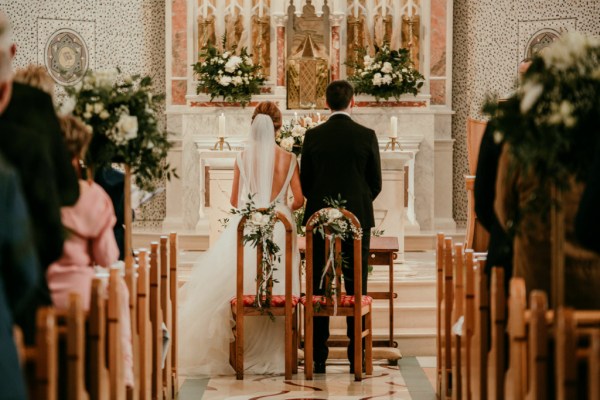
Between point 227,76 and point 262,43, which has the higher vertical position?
point 262,43

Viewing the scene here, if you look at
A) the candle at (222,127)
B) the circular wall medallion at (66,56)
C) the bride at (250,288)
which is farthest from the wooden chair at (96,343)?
the circular wall medallion at (66,56)

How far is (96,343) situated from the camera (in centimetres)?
403

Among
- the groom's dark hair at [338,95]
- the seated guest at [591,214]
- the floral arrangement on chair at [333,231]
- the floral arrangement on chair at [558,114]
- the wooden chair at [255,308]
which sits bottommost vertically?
the wooden chair at [255,308]

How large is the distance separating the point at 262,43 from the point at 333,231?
21.2ft

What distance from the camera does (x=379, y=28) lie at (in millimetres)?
12711

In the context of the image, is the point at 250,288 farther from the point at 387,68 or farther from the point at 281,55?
the point at 281,55

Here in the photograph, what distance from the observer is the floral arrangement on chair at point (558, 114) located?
371cm

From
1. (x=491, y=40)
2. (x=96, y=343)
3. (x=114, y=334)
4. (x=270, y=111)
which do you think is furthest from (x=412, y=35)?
(x=96, y=343)

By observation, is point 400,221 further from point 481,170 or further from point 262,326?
point 481,170

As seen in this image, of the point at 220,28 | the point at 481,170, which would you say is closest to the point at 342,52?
the point at 220,28

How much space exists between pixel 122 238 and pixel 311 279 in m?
1.35

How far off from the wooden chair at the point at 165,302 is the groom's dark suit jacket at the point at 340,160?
1251 mm

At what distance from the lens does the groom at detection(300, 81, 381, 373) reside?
6.89 meters

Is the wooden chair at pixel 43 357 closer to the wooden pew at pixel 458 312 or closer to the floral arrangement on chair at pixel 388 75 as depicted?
the wooden pew at pixel 458 312
